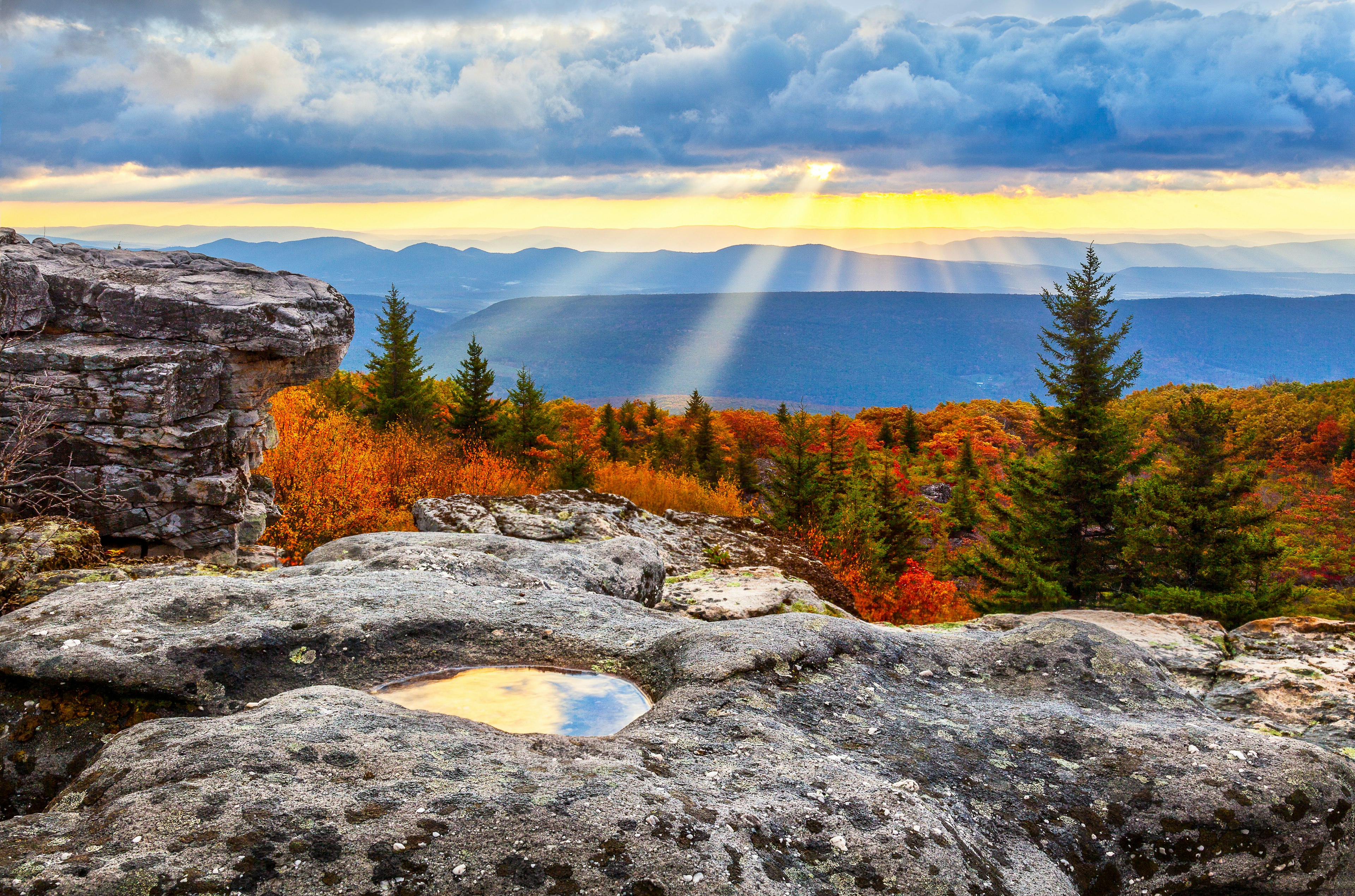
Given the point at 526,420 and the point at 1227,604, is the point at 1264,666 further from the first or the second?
the point at 526,420

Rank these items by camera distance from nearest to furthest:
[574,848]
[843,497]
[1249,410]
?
[574,848], [843,497], [1249,410]

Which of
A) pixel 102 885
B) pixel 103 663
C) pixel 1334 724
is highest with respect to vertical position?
pixel 102 885

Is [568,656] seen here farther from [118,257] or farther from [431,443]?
[431,443]

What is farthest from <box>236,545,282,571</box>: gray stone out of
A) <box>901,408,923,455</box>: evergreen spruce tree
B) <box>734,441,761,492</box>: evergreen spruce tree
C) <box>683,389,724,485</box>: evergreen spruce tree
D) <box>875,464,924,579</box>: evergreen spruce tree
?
<box>901,408,923,455</box>: evergreen spruce tree

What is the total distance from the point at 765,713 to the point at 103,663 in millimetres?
3720

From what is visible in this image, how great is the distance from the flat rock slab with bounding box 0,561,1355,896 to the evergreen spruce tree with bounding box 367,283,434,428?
3330cm

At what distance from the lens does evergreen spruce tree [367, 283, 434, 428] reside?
37188mm

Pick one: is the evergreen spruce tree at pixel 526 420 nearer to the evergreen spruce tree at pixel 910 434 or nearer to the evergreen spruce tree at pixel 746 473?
the evergreen spruce tree at pixel 746 473

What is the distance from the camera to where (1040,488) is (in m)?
21.2

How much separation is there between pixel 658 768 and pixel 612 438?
4721 centimetres

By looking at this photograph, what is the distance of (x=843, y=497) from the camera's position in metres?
27.0

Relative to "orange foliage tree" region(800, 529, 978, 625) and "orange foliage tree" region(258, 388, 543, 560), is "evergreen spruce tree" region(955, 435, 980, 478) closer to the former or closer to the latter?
"orange foliage tree" region(800, 529, 978, 625)

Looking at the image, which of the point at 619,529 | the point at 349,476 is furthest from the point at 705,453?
the point at 619,529

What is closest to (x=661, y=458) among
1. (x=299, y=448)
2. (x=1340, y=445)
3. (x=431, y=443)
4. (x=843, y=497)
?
(x=431, y=443)
